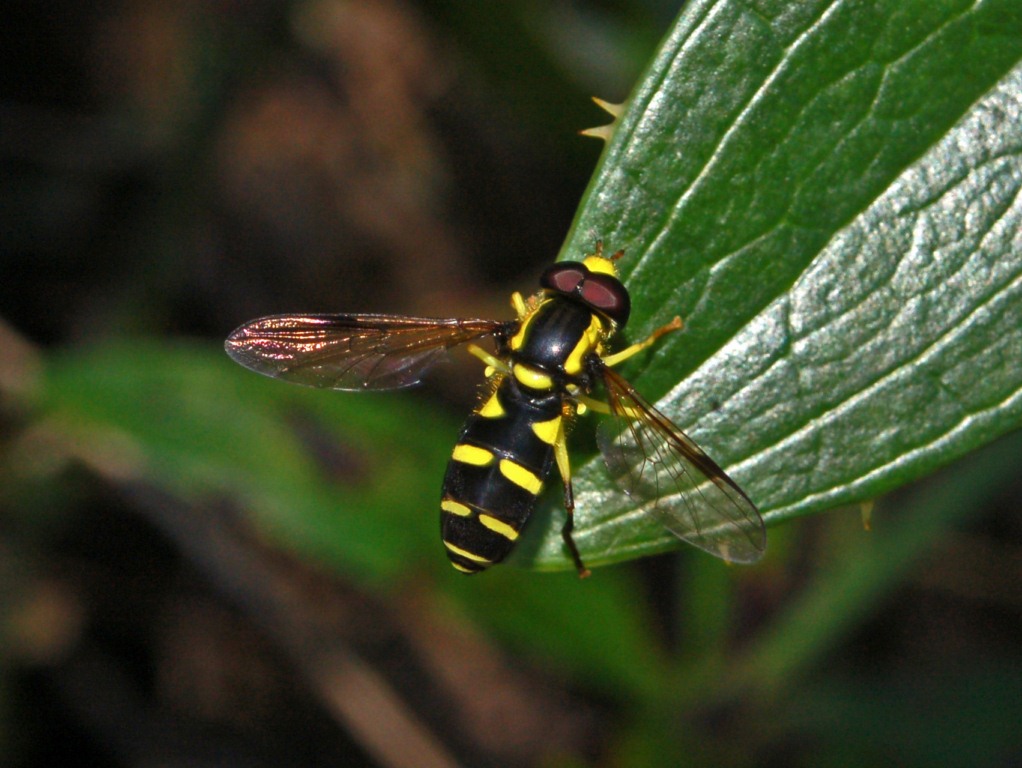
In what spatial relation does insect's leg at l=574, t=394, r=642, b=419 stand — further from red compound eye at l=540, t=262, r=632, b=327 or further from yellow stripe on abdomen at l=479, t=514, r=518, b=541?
yellow stripe on abdomen at l=479, t=514, r=518, b=541

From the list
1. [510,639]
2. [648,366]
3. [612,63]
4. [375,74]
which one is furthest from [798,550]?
[375,74]

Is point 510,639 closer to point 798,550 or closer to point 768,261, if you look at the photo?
point 798,550

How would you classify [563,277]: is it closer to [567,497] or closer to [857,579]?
[567,497]

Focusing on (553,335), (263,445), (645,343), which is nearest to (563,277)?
(553,335)

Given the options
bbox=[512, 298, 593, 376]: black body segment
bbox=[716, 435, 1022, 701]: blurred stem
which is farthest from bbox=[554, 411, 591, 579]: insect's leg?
bbox=[716, 435, 1022, 701]: blurred stem

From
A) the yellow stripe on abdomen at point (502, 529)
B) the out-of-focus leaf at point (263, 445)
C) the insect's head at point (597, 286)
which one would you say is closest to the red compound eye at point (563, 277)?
the insect's head at point (597, 286)

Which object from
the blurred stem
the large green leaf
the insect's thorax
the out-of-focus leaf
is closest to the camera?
the large green leaf
